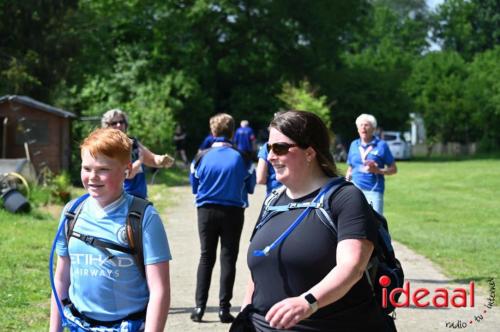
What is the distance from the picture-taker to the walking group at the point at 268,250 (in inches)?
138

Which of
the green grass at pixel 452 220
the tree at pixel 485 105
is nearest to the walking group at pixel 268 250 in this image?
the green grass at pixel 452 220

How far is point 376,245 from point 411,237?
1140cm

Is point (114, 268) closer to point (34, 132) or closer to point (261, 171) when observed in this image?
point (261, 171)

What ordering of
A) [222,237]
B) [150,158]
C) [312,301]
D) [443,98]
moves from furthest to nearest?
[443,98] < [222,237] < [150,158] < [312,301]

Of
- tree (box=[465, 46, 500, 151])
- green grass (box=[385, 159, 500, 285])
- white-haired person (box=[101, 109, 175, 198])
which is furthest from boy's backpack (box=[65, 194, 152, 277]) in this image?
tree (box=[465, 46, 500, 151])

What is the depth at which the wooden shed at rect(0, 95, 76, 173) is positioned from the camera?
26.1 m

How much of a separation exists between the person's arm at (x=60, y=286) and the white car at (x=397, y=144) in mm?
50979

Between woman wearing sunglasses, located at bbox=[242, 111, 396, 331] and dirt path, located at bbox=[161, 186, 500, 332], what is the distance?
13.6 feet

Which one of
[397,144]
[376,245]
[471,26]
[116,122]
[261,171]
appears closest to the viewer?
[376,245]

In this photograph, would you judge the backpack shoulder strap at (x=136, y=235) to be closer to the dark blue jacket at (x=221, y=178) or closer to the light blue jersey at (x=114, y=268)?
the light blue jersey at (x=114, y=268)

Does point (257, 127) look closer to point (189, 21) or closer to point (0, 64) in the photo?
point (189, 21)

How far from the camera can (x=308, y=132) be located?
3750mm

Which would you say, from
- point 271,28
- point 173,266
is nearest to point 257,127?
point 271,28

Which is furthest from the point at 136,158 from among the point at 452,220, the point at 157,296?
the point at 452,220
